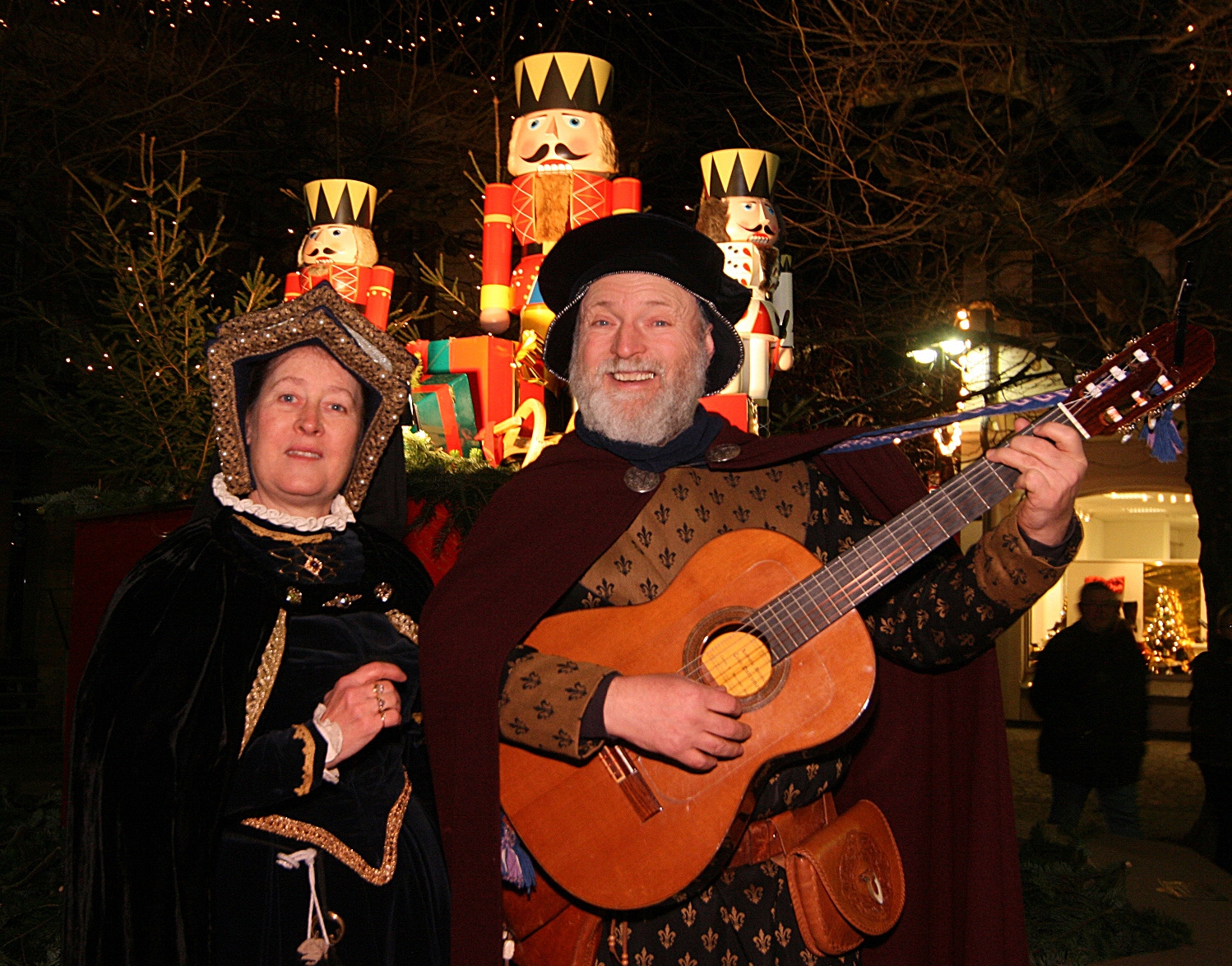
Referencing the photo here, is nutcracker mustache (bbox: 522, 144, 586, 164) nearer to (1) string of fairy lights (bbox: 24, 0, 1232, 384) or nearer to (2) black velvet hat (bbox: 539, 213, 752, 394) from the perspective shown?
(2) black velvet hat (bbox: 539, 213, 752, 394)

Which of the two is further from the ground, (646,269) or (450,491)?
(646,269)

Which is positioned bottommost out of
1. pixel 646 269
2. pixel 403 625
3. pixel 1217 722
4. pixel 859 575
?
pixel 1217 722

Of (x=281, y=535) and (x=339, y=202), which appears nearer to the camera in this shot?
(x=281, y=535)

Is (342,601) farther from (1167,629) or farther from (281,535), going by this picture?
(1167,629)

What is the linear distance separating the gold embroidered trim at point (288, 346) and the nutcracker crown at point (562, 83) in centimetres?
316

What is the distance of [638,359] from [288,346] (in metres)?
0.84

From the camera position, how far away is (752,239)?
6184 mm

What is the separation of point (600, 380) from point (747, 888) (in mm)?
1158

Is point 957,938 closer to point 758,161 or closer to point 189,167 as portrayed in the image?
point 758,161

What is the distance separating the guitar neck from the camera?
88.4 inches

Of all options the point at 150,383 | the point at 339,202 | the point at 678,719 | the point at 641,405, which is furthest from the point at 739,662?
the point at 339,202

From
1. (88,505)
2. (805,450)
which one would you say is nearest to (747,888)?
(805,450)

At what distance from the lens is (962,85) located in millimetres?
7496

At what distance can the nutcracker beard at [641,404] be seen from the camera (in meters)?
2.56
